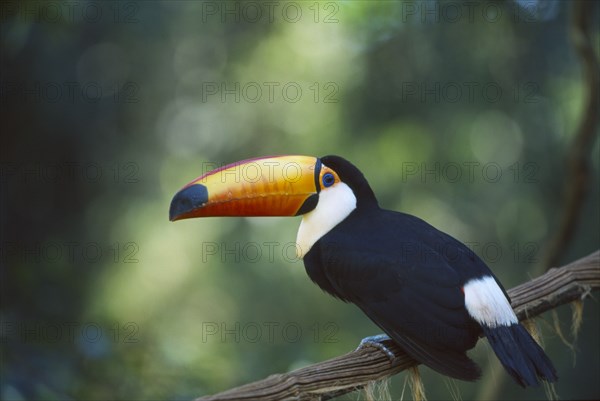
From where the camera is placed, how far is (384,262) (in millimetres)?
2701

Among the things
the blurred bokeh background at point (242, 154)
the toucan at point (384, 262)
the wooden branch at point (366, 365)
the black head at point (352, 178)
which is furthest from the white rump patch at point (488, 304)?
the blurred bokeh background at point (242, 154)

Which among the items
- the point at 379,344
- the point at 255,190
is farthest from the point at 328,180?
the point at 379,344

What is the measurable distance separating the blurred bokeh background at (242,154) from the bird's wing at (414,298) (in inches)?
41.7

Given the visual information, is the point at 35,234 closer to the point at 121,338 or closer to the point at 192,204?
the point at 121,338

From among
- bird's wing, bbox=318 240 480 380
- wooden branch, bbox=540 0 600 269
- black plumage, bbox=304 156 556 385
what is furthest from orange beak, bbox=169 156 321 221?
wooden branch, bbox=540 0 600 269

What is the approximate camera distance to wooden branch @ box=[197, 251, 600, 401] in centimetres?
204

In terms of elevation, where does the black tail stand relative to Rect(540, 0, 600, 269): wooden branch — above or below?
below

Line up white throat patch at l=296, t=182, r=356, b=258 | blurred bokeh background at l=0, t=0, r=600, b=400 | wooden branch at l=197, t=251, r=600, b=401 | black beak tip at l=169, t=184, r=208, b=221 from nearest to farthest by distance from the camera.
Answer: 1. wooden branch at l=197, t=251, r=600, b=401
2. black beak tip at l=169, t=184, r=208, b=221
3. white throat patch at l=296, t=182, r=356, b=258
4. blurred bokeh background at l=0, t=0, r=600, b=400

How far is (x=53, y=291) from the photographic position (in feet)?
12.0

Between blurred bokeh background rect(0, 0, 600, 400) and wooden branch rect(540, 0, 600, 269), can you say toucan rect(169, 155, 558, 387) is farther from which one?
wooden branch rect(540, 0, 600, 269)

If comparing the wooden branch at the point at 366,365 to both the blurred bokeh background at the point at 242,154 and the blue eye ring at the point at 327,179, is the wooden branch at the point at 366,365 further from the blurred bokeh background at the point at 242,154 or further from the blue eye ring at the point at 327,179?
the blurred bokeh background at the point at 242,154

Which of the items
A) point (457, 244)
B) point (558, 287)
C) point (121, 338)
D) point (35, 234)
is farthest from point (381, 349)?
point (35, 234)

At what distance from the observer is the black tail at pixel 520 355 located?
2291 millimetres

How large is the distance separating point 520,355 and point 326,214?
0.94 m
